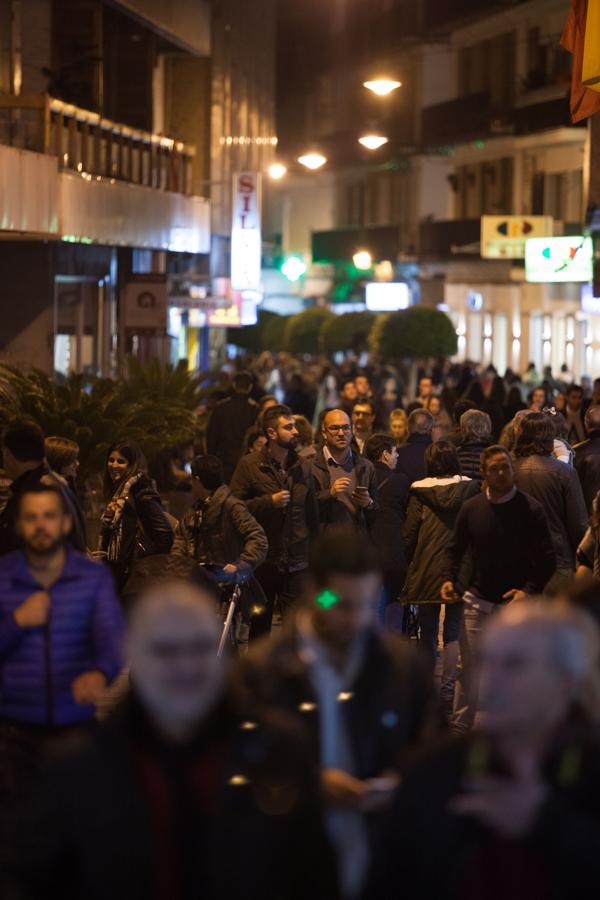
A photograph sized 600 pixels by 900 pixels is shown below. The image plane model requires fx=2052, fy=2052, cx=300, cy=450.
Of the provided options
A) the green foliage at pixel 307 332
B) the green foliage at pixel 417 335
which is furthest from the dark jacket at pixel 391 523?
the green foliage at pixel 307 332

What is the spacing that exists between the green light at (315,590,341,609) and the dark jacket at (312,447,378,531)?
746 centimetres

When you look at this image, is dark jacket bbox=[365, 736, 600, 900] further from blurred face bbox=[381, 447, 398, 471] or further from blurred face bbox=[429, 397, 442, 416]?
blurred face bbox=[429, 397, 442, 416]

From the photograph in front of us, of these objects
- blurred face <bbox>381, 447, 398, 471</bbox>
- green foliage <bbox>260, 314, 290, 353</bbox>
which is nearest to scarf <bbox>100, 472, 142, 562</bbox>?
blurred face <bbox>381, 447, 398, 471</bbox>

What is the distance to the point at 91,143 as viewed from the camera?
25.6 metres

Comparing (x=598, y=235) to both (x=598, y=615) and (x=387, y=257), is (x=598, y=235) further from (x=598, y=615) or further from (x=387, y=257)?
(x=387, y=257)

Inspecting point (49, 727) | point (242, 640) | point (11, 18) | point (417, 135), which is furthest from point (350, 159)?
Result: point (49, 727)

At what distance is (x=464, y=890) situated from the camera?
4473mm

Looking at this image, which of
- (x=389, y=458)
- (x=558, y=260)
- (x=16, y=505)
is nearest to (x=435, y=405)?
(x=389, y=458)

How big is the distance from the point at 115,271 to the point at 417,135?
4637 centimetres

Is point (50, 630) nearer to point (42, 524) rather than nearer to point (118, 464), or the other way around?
point (42, 524)

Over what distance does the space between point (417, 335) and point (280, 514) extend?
1616 inches

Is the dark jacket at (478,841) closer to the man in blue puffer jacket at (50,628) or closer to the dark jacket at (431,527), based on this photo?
the man in blue puffer jacket at (50,628)

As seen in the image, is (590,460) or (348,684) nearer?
(348,684)

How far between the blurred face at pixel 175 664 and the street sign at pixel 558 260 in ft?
93.0
